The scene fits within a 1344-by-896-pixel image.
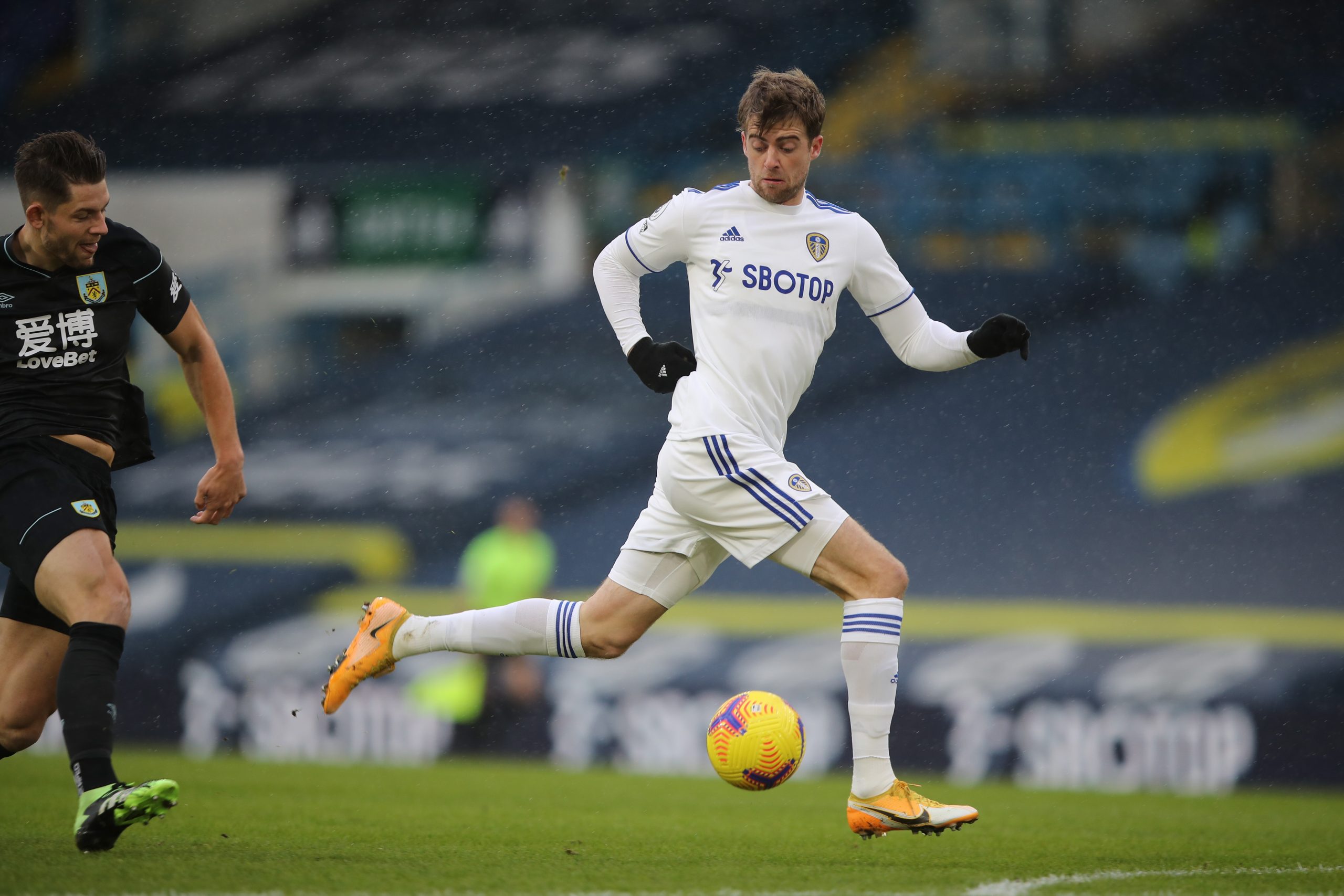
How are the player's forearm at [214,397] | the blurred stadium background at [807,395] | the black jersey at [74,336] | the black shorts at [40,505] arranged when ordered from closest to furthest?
the black shorts at [40,505] < the black jersey at [74,336] < the player's forearm at [214,397] < the blurred stadium background at [807,395]

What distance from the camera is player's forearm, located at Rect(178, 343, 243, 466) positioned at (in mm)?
4488

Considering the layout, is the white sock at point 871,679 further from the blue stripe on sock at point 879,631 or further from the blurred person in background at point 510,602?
the blurred person in background at point 510,602

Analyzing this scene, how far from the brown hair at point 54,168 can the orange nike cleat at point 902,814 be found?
8.73 feet

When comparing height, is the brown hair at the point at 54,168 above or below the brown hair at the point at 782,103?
below

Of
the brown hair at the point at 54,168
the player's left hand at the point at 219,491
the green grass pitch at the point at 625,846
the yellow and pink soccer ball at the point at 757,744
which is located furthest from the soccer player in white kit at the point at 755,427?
the brown hair at the point at 54,168

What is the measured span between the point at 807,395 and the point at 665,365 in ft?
28.7

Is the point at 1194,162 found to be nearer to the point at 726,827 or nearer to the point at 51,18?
the point at 726,827

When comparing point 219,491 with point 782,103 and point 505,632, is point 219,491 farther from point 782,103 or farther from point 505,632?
point 782,103

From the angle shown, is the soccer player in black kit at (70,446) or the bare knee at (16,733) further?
the bare knee at (16,733)

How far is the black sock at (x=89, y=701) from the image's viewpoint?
12.3ft

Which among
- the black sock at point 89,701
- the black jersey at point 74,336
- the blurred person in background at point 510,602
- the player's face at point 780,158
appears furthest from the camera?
the blurred person in background at point 510,602

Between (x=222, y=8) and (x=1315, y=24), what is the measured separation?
11291 mm

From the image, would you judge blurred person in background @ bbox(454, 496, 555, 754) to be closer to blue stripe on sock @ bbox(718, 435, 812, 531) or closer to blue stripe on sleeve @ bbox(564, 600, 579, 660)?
blue stripe on sleeve @ bbox(564, 600, 579, 660)

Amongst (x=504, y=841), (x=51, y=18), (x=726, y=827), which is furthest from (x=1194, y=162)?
(x=51, y=18)
